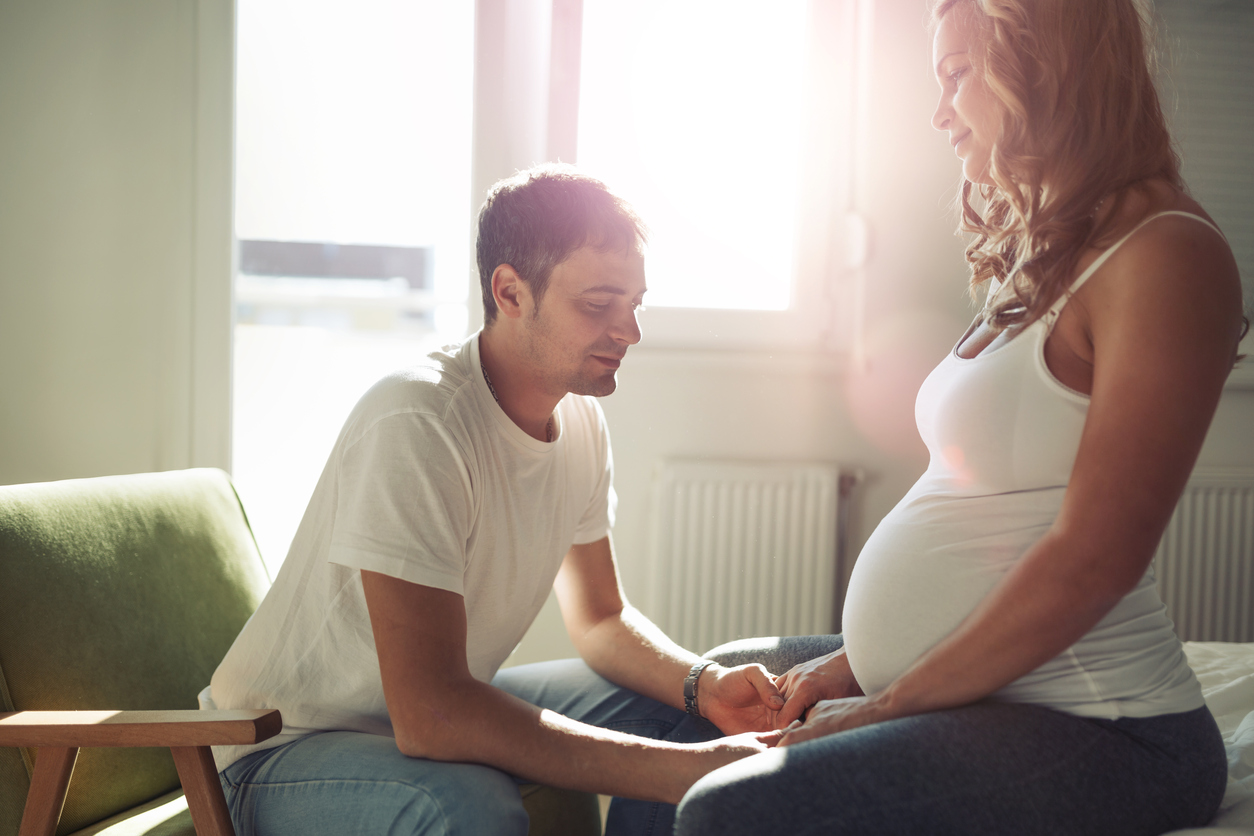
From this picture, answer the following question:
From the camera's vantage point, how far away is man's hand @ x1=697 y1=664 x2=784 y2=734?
1.14m

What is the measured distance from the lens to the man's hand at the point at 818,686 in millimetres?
1071

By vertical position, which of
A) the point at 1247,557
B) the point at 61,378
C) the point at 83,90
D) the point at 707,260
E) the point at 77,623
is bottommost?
the point at 1247,557

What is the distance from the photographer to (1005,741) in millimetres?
779

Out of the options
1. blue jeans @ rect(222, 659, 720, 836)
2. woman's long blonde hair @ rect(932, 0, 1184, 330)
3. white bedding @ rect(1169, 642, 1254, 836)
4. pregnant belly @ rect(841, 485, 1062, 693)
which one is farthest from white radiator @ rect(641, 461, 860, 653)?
woman's long blonde hair @ rect(932, 0, 1184, 330)

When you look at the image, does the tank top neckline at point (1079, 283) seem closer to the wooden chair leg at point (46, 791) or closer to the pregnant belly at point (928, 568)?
the pregnant belly at point (928, 568)

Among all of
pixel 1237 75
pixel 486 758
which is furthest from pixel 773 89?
pixel 486 758

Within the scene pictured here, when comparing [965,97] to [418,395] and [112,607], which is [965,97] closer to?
[418,395]

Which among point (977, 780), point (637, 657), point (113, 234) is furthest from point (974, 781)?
point (113, 234)

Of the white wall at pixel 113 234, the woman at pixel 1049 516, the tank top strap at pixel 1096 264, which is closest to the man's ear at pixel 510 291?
the woman at pixel 1049 516

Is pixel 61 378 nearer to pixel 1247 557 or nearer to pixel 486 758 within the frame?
pixel 486 758

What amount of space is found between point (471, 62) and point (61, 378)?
1.29m

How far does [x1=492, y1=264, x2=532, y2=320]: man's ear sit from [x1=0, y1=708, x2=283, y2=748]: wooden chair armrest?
1.96 feet

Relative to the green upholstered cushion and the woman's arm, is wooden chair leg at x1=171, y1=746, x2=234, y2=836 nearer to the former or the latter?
the green upholstered cushion

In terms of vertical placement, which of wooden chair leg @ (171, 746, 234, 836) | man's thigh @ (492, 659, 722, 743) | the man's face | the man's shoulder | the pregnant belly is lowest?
man's thigh @ (492, 659, 722, 743)
